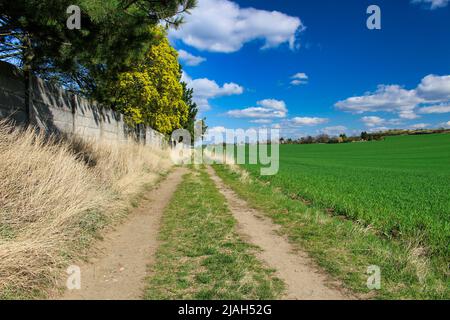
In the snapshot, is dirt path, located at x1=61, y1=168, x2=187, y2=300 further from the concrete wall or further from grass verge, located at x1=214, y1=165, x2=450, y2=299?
the concrete wall

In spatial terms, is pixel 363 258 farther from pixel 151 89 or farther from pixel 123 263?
pixel 151 89

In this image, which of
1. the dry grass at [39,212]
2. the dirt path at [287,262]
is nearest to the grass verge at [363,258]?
the dirt path at [287,262]

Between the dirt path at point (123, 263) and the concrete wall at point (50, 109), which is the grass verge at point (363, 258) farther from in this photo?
the concrete wall at point (50, 109)

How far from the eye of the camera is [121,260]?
5.18 metres

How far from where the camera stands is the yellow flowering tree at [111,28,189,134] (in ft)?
71.6

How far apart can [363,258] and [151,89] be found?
784 inches

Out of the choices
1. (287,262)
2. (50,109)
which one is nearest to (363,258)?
(287,262)

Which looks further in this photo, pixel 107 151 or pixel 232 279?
pixel 107 151

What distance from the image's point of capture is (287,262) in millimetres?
5027

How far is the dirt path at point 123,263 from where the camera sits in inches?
157

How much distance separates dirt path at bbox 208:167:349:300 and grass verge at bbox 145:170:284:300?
19 cm

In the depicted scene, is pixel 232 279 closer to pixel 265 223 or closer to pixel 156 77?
pixel 265 223
